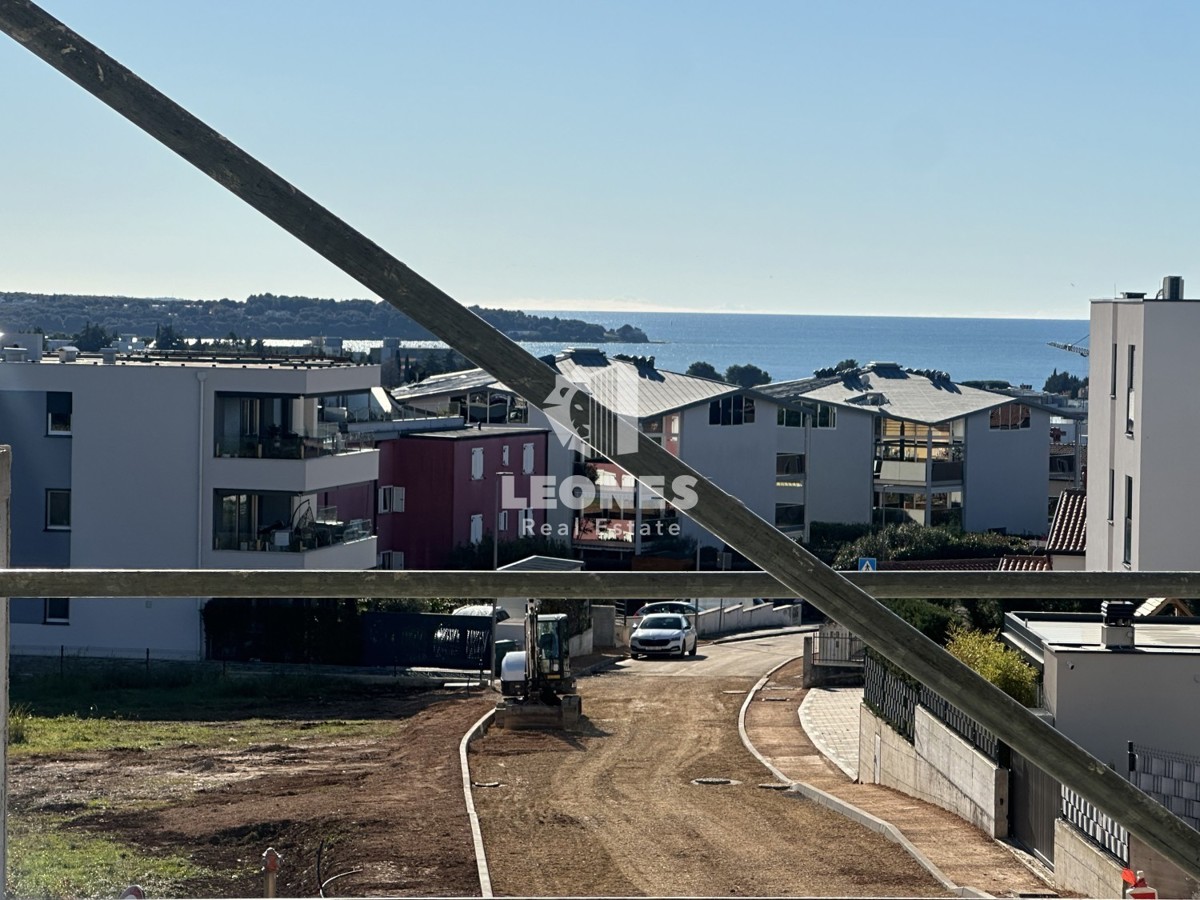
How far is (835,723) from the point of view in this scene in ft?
75.1

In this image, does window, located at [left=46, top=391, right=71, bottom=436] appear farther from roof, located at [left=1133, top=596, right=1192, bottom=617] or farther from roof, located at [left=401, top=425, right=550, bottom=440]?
roof, located at [left=1133, top=596, right=1192, bottom=617]

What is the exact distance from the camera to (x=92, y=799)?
1769 centimetres

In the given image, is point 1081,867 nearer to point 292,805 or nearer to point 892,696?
point 892,696

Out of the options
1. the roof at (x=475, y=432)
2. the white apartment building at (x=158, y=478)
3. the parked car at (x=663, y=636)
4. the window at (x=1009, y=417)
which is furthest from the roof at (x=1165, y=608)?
the window at (x=1009, y=417)

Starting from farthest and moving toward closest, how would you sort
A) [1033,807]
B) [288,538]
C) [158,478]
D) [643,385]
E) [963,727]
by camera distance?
[643,385] → [158,478] → [288,538] → [963,727] → [1033,807]

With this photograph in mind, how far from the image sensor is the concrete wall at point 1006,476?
164 feet

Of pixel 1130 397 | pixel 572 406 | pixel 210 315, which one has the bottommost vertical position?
pixel 572 406

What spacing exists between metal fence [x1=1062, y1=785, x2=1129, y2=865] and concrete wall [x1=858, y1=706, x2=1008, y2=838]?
64.6 inches

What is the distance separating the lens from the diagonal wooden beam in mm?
1949

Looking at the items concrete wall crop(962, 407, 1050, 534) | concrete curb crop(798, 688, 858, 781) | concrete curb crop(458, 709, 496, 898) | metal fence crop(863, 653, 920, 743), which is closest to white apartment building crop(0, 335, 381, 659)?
concrete curb crop(458, 709, 496, 898)

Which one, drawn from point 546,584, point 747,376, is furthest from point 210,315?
point 546,584

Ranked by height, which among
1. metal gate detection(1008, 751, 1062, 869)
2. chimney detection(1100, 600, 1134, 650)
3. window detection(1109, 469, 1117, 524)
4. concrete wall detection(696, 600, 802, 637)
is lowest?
concrete wall detection(696, 600, 802, 637)

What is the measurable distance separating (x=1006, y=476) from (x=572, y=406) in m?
50.7

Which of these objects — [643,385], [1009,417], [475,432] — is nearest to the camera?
[475,432]
